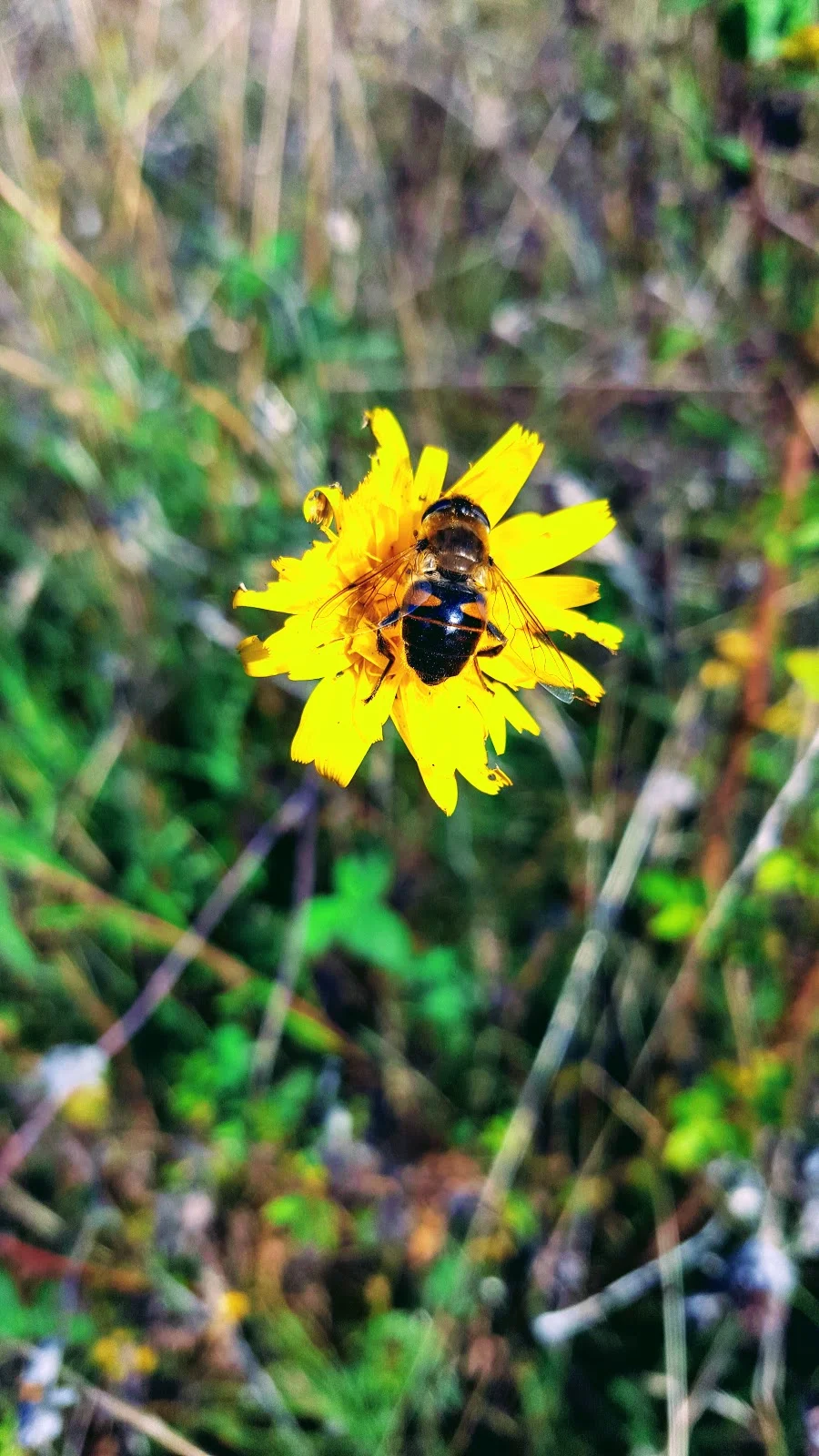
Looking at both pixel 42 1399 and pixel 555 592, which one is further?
pixel 42 1399

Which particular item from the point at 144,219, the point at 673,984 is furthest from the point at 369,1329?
the point at 144,219

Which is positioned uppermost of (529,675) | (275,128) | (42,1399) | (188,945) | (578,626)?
(275,128)

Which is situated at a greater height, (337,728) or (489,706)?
(489,706)

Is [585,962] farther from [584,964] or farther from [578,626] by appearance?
[578,626]

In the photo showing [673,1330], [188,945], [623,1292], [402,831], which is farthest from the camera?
[402,831]

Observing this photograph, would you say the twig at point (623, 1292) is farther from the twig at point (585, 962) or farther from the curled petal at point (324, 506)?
the curled petal at point (324, 506)

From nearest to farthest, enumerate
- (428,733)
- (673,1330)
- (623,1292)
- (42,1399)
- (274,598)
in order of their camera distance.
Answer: (274,598) → (428,733) → (42,1399) → (673,1330) → (623,1292)

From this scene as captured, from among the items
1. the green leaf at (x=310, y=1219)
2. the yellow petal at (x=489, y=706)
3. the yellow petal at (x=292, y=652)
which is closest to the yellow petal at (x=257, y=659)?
the yellow petal at (x=292, y=652)

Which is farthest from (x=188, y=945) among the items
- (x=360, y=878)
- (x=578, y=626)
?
(x=578, y=626)

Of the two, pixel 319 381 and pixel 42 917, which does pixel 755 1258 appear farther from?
pixel 319 381
